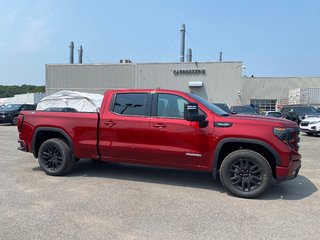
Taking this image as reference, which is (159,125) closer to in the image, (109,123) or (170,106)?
(170,106)

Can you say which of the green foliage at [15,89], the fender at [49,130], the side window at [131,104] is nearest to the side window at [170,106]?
the side window at [131,104]

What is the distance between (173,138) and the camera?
6.41 metres

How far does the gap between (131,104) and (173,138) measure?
1181 millimetres

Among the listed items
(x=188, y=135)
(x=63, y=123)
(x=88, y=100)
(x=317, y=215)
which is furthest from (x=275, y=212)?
(x=88, y=100)

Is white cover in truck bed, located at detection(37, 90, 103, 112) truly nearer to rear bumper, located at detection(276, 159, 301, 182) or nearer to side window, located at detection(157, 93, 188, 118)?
side window, located at detection(157, 93, 188, 118)

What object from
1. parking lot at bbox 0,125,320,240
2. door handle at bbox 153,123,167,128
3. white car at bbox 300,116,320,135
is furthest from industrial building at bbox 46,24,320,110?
door handle at bbox 153,123,167,128

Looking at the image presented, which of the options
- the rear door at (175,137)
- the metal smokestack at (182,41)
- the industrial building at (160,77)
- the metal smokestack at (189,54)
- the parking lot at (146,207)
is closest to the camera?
the parking lot at (146,207)

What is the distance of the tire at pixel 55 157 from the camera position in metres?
7.40

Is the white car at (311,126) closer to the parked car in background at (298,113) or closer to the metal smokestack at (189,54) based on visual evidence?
the parked car in background at (298,113)

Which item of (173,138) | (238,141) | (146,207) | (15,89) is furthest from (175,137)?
(15,89)

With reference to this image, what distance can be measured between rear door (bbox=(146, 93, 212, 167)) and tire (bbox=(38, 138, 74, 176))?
1.93 m

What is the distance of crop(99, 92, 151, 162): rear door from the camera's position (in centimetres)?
668

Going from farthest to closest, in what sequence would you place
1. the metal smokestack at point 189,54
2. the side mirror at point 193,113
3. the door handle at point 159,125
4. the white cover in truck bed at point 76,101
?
the metal smokestack at point 189,54 < the white cover in truck bed at point 76,101 < the door handle at point 159,125 < the side mirror at point 193,113

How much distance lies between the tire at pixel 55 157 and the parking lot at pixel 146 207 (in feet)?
0.63
